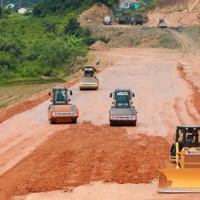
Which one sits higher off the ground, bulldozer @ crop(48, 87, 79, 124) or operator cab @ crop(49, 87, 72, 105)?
operator cab @ crop(49, 87, 72, 105)

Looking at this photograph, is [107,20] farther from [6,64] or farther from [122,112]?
[122,112]

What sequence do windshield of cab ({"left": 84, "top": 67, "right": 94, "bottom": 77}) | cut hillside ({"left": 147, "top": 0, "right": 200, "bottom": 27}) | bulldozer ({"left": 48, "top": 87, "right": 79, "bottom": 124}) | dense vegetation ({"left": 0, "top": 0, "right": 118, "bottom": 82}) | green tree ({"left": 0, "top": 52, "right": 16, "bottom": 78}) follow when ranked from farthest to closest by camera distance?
cut hillside ({"left": 147, "top": 0, "right": 200, "bottom": 27}) < dense vegetation ({"left": 0, "top": 0, "right": 118, "bottom": 82}) < green tree ({"left": 0, "top": 52, "right": 16, "bottom": 78}) < windshield of cab ({"left": 84, "top": 67, "right": 94, "bottom": 77}) < bulldozer ({"left": 48, "top": 87, "right": 79, "bottom": 124})

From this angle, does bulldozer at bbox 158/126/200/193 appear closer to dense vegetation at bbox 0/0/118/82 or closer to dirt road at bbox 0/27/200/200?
dirt road at bbox 0/27/200/200

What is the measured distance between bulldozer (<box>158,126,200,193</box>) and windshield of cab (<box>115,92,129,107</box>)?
1604 cm

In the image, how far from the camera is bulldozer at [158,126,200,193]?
2353 cm

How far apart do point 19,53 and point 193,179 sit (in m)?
88.4

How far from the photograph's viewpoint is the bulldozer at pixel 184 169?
23.5 m

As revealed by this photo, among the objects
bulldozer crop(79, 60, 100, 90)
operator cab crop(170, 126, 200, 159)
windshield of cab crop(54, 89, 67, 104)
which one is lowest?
bulldozer crop(79, 60, 100, 90)

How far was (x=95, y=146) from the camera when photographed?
32562mm

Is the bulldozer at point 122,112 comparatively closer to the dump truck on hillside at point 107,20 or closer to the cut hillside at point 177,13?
the cut hillside at point 177,13

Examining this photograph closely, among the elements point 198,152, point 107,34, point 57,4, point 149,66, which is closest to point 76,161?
point 198,152

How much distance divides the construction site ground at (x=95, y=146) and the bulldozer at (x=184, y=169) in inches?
17.1

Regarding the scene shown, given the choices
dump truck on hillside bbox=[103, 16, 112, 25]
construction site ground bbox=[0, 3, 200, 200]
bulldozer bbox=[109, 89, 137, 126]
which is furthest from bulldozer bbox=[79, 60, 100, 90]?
dump truck on hillside bbox=[103, 16, 112, 25]

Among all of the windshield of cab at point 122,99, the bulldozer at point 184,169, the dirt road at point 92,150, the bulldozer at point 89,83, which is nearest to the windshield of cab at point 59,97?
the dirt road at point 92,150
